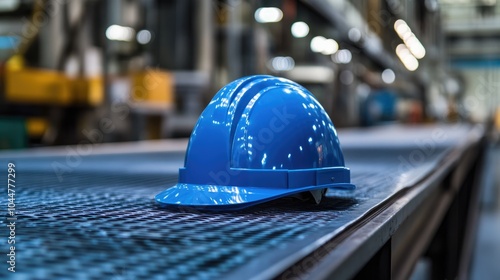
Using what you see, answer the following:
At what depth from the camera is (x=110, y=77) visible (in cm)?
472

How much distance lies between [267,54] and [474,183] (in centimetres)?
257

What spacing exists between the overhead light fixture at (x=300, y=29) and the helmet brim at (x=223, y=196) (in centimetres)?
616

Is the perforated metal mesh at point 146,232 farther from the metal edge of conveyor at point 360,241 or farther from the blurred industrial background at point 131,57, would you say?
the blurred industrial background at point 131,57

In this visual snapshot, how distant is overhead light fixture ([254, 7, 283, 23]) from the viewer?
593 cm

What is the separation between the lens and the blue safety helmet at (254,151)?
0.87 meters

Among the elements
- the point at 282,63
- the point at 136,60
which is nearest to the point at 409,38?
the point at 282,63

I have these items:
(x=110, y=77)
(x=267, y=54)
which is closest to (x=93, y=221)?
(x=110, y=77)

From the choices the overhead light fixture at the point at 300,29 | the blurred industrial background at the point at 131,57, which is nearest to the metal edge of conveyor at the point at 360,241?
the blurred industrial background at the point at 131,57

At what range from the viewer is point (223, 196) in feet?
2.80

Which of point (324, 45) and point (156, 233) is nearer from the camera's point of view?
point (156, 233)

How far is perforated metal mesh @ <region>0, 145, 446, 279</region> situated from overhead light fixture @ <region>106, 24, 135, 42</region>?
3950 mm

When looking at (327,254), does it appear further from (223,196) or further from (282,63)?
(282,63)

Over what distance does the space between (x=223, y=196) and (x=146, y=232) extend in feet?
0.64

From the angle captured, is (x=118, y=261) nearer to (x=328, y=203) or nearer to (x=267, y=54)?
(x=328, y=203)
